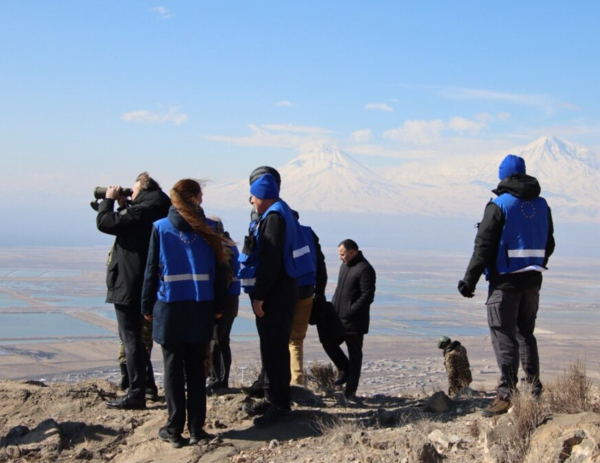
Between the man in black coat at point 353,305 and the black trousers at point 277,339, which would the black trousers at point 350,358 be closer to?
the man in black coat at point 353,305

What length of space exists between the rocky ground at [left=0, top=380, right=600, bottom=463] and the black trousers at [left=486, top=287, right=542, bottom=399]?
1.29 feet

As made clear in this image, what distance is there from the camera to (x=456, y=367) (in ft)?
28.7

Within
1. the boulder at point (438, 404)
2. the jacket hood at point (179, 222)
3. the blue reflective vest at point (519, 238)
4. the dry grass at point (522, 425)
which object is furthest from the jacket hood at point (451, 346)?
the jacket hood at point (179, 222)

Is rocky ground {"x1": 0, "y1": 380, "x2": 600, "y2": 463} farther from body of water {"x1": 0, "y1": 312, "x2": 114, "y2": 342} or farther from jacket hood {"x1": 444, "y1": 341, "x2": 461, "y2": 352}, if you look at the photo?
body of water {"x1": 0, "y1": 312, "x2": 114, "y2": 342}

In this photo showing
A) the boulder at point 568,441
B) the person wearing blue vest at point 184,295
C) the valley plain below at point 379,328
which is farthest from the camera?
the valley plain below at point 379,328

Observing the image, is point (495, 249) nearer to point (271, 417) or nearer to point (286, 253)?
point (286, 253)

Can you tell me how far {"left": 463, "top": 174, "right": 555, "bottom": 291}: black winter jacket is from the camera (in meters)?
6.11

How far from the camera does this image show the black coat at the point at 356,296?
8070 mm

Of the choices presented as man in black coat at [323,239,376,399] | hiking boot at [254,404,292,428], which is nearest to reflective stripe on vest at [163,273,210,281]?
hiking boot at [254,404,292,428]

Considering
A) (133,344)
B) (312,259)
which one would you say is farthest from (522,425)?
(133,344)

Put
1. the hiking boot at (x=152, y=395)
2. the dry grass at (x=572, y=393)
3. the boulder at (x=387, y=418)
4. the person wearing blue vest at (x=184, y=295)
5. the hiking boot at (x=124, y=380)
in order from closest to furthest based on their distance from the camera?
1. the dry grass at (x=572, y=393)
2. the person wearing blue vest at (x=184, y=295)
3. the boulder at (x=387, y=418)
4. the hiking boot at (x=152, y=395)
5. the hiking boot at (x=124, y=380)

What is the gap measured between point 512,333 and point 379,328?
255 ft

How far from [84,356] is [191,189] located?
56.6 meters

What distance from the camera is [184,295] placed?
583 centimetres
